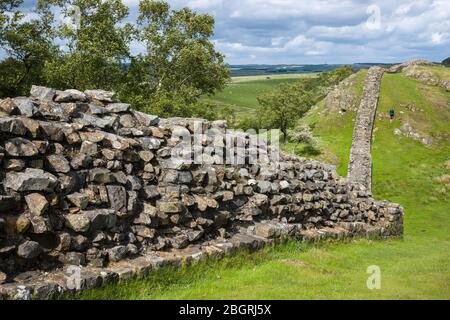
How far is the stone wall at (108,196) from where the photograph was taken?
10172mm

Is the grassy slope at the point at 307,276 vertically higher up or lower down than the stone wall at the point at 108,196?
lower down

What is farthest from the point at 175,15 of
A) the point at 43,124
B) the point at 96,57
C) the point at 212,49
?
the point at 43,124

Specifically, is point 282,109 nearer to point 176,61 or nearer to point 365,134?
point 365,134

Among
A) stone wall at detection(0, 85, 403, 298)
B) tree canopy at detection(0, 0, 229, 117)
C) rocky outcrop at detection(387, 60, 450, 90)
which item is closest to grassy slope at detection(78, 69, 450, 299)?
stone wall at detection(0, 85, 403, 298)

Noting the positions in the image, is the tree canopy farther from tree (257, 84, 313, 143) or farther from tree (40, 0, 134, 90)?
tree (257, 84, 313, 143)

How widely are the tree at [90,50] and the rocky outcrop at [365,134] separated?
2422cm

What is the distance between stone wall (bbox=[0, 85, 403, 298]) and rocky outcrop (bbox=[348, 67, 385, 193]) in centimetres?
2994

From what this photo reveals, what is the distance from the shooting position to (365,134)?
208 ft

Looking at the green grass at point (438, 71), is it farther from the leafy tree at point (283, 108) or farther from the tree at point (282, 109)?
the tree at point (282, 109)

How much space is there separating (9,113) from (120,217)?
12.1 feet

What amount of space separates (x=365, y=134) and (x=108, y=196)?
56.4m

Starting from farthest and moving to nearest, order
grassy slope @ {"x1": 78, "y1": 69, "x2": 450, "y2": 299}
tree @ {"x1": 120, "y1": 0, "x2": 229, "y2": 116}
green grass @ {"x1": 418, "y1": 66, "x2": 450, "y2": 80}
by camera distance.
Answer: green grass @ {"x1": 418, "y1": 66, "x2": 450, "y2": 80}, tree @ {"x1": 120, "y1": 0, "x2": 229, "y2": 116}, grassy slope @ {"x1": 78, "y1": 69, "x2": 450, "y2": 299}

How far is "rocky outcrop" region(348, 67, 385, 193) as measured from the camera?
52.8 m

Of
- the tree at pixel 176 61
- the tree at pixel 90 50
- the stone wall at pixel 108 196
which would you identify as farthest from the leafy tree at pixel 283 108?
the stone wall at pixel 108 196
